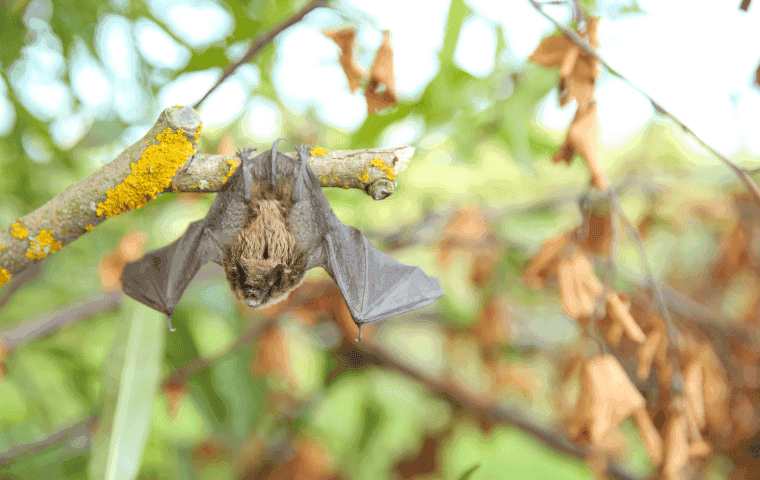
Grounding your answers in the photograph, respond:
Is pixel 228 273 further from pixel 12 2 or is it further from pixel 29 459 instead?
pixel 12 2

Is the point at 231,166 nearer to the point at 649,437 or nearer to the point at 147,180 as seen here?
the point at 147,180

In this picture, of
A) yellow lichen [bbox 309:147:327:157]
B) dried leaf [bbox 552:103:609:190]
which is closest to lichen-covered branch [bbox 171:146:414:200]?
yellow lichen [bbox 309:147:327:157]

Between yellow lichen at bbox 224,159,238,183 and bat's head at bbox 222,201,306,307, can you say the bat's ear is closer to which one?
bat's head at bbox 222,201,306,307

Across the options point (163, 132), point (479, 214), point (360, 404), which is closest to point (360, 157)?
point (163, 132)

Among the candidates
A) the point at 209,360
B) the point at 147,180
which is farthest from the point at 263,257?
the point at 209,360

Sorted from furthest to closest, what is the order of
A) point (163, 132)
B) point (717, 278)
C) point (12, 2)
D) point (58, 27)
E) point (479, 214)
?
point (717, 278) → point (479, 214) → point (58, 27) → point (12, 2) → point (163, 132)

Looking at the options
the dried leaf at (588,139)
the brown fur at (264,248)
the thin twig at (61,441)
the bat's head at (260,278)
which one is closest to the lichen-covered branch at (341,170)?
the brown fur at (264,248)
